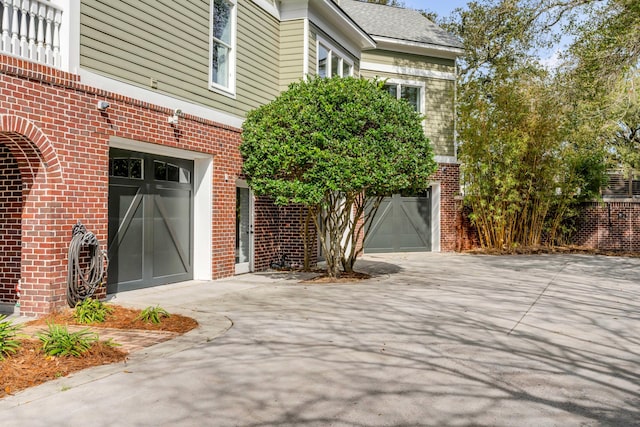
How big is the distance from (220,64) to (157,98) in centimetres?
221

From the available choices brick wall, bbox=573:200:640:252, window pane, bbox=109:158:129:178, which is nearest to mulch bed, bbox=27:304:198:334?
window pane, bbox=109:158:129:178

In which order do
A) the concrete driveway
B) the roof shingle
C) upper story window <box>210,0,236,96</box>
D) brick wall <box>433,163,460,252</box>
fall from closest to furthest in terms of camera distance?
the concrete driveway < upper story window <box>210,0,236,96</box> < the roof shingle < brick wall <box>433,163,460,252</box>

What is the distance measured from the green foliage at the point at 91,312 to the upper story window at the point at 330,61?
808 cm

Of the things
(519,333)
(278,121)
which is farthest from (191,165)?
(519,333)

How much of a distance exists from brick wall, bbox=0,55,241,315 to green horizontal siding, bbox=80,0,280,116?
23.6 inches

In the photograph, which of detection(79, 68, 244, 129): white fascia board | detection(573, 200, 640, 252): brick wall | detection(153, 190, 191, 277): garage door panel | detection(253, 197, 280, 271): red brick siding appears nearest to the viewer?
detection(79, 68, 244, 129): white fascia board

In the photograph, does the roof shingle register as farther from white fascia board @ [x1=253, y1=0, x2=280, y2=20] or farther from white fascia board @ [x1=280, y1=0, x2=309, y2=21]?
white fascia board @ [x1=253, y1=0, x2=280, y2=20]

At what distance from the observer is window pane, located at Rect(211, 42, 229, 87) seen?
10344mm

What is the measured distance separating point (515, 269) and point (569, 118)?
7930 mm

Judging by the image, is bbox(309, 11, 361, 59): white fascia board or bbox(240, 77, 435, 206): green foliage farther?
bbox(309, 11, 361, 59): white fascia board

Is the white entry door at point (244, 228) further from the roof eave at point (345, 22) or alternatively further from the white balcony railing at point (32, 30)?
the white balcony railing at point (32, 30)

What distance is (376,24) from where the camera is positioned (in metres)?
18.1

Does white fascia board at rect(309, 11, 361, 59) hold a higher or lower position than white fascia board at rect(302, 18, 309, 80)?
higher

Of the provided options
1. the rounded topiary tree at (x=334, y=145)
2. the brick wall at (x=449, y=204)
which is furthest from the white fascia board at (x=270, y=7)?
the brick wall at (x=449, y=204)
